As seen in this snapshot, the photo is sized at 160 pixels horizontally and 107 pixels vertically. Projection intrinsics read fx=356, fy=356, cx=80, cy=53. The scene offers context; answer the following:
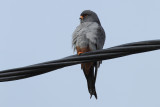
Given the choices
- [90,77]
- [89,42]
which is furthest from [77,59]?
[90,77]

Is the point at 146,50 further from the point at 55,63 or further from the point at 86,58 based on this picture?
the point at 55,63

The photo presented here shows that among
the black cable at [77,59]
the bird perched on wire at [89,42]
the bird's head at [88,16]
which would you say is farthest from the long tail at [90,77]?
the black cable at [77,59]

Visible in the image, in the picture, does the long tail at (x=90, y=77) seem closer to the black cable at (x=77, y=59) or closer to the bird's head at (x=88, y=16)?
the bird's head at (x=88, y=16)

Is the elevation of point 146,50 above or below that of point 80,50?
below

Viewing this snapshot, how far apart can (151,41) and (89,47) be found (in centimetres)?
263

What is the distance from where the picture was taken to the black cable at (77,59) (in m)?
3.25

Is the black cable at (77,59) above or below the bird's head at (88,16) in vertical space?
below

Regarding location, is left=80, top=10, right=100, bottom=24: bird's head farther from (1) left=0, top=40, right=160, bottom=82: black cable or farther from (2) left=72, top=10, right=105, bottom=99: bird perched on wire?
(1) left=0, top=40, right=160, bottom=82: black cable

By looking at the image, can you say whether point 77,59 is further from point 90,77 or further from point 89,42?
point 90,77

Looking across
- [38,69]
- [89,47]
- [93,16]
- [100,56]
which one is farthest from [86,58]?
[93,16]

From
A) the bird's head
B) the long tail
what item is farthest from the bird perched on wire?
the bird's head

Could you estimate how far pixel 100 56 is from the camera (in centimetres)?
335

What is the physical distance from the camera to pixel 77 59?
3387mm

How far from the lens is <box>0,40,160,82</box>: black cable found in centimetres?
325
